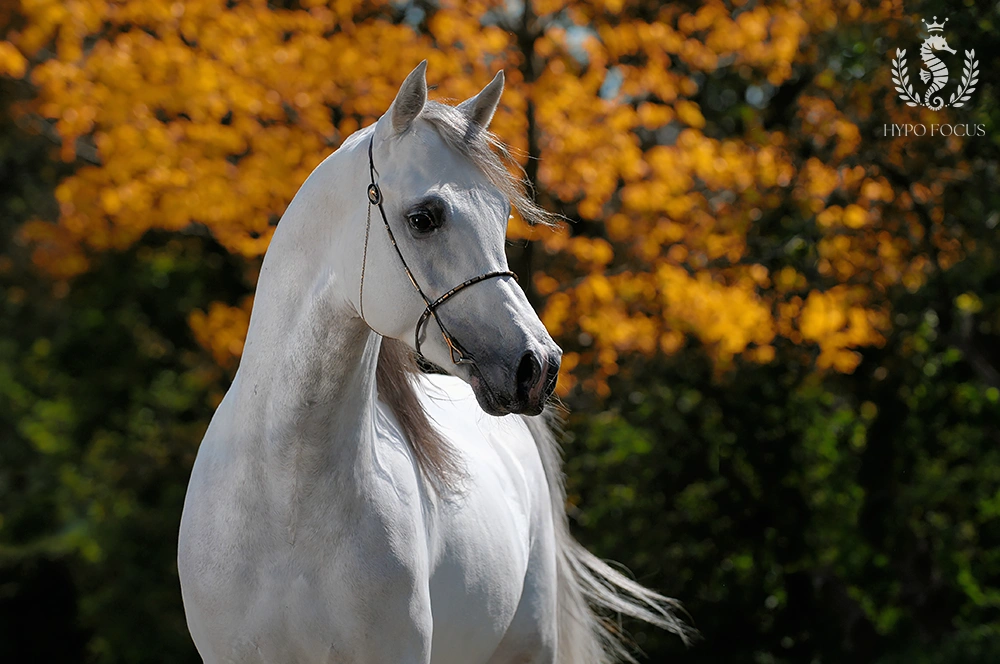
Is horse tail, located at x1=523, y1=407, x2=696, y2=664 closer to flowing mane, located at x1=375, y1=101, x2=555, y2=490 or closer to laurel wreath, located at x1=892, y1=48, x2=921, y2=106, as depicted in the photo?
flowing mane, located at x1=375, y1=101, x2=555, y2=490

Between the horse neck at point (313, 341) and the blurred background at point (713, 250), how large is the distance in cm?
335

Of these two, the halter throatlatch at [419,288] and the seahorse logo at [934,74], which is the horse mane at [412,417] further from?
the seahorse logo at [934,74]

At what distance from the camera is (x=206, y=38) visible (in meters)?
6.25

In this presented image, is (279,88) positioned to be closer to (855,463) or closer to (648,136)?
(648,136)

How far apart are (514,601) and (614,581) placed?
995 mm

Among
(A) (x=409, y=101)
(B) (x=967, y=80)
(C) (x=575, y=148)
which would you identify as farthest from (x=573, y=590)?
(C) (x=575, y=148)

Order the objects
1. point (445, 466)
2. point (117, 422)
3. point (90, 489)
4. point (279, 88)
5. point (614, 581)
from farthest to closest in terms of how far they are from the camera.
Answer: point (117, 422) → point (90, 489) → point (279, 88) → point (614, 581) → point (445, 466)

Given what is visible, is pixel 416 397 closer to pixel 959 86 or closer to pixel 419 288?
pixel 419 288

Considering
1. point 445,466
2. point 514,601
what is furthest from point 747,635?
point 445,466

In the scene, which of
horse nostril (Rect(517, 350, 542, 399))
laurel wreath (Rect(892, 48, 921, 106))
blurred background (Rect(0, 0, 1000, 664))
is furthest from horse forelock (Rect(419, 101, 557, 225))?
blurred background (Rect(0, 0, 1000, 664))

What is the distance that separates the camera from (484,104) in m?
2.45

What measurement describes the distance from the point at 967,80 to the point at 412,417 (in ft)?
10.4

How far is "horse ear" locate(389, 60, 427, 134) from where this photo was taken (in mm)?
2289

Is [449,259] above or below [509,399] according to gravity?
above
